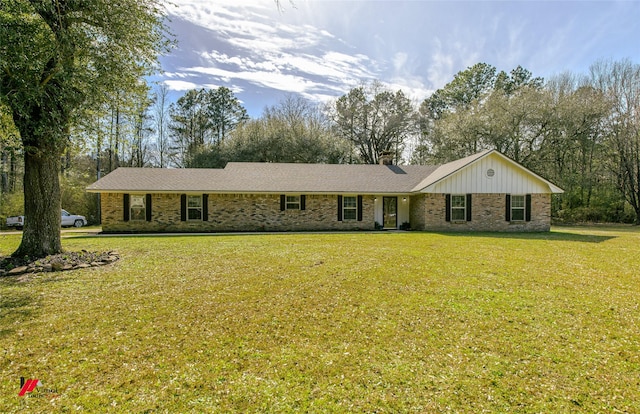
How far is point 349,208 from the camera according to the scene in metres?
18.5

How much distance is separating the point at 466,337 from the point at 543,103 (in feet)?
89.8

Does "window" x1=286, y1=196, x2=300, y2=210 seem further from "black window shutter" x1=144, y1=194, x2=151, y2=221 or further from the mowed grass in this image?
the mowed grass

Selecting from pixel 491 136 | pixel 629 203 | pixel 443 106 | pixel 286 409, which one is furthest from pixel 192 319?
pixel 443 106

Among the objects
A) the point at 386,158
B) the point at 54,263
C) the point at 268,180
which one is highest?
the point at 386,158

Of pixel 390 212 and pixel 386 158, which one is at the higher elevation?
pixel 386 158

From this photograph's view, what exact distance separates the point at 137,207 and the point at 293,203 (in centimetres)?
797

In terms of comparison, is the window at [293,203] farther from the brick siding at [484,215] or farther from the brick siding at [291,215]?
the brick siding at [484,215]

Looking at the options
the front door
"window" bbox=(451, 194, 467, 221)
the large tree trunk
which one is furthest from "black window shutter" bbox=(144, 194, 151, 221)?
"window" bbox=(451, 194, 467, 221)

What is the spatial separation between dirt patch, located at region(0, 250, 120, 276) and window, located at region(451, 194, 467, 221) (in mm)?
15176

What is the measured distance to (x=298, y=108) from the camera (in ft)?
104

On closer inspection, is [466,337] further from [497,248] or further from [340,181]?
[340,181]

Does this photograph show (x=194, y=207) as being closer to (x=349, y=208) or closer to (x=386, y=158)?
(x=349, y=208)

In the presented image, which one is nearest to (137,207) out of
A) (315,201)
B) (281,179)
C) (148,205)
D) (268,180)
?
(148,205)

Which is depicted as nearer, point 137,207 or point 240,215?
point 137,207
